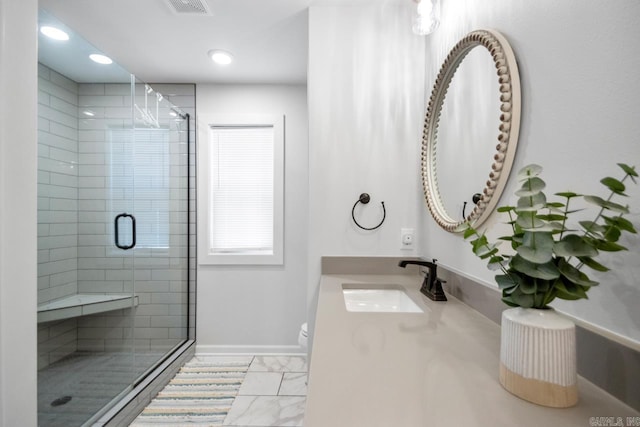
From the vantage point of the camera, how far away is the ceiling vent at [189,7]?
5.18ft

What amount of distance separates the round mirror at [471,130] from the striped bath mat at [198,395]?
1.84 metres

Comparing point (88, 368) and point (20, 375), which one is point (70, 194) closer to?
point (20, 375)

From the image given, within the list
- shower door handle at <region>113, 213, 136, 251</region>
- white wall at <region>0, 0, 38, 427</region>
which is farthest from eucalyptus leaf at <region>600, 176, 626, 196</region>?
shower door handle at <region>113, 213, 136, 251</region>

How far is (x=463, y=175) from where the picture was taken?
1.16 m

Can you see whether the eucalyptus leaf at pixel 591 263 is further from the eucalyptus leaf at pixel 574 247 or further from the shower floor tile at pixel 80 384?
the shower floor tile at pixel 80 384

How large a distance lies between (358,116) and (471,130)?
69 centimetres

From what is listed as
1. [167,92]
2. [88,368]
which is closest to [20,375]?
[88,368]

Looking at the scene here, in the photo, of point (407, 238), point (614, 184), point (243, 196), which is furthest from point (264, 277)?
point (614, 184)

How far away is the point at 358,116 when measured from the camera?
5.36ft

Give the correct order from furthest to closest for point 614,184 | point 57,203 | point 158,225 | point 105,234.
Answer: point 158,225
point 105,234
point 57,203
point 614,184

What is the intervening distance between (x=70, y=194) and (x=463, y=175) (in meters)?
2.09

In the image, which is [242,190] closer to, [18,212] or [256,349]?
[256,349]

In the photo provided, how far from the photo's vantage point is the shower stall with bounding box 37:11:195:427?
1489 mm

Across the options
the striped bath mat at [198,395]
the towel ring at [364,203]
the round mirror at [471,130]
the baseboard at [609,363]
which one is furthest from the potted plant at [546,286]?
the striped bath mat at [198,395]
